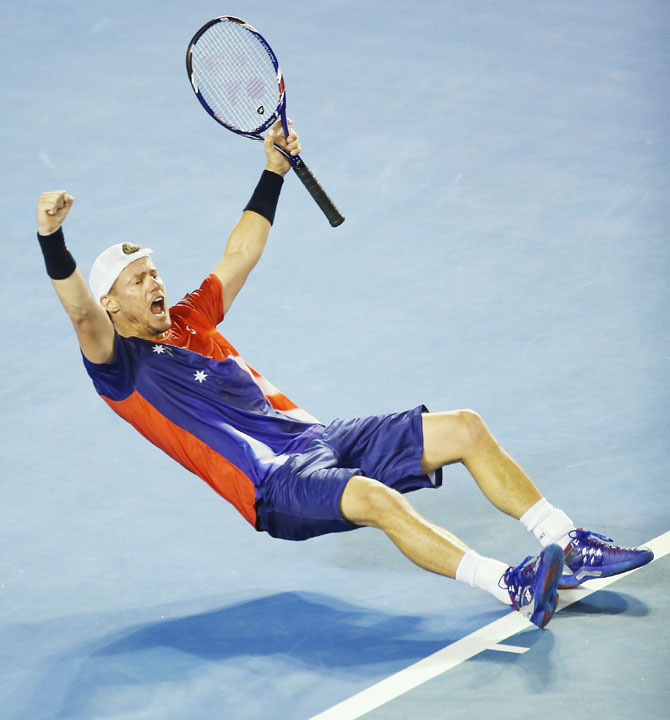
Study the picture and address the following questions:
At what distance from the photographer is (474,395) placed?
299 inches

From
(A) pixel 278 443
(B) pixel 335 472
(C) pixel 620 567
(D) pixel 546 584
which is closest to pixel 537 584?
(D) pixel 546 584

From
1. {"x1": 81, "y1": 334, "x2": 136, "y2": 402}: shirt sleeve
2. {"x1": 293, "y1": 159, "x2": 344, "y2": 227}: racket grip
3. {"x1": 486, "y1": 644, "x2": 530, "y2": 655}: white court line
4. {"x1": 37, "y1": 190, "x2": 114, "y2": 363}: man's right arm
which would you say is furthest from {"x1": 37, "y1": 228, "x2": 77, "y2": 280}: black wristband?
{"x1": 486, "y1": 644, "x2": 530, "y2": 655}: white court line

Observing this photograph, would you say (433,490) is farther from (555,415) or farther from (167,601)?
(167,601)

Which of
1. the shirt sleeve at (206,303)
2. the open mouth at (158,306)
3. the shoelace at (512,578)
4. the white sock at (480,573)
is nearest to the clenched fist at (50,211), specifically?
the open mouth at (158,306)

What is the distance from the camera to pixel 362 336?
327 inches

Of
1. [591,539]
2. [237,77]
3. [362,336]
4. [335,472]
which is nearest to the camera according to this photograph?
[335,472]

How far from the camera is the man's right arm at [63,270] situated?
5.33 metres

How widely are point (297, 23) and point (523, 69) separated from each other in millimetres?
2298

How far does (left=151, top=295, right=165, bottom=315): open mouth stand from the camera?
5969 millimetres

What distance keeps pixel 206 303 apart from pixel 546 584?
2229 millimetres

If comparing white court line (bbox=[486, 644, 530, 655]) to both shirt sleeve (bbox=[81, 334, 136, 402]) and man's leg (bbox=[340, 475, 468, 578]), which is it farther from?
shirt sleeve (bbox=[81, 334, 136, 402])

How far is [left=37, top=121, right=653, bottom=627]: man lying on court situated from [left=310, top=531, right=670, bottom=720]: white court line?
109 millimetres

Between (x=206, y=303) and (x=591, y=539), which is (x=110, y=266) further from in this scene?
(x=591, y=539)

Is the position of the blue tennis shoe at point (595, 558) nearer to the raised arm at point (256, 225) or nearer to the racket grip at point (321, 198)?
the racket grip at point (321, 198)
